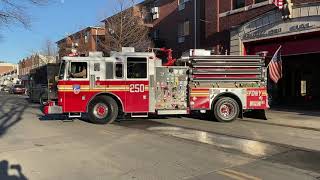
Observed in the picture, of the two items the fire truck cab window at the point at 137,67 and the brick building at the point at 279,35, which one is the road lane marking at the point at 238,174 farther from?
the brick building at the point at 279,35

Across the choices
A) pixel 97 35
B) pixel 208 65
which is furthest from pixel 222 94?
pixel 97 35

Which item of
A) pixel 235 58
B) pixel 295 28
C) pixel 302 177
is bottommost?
pixel 302 177

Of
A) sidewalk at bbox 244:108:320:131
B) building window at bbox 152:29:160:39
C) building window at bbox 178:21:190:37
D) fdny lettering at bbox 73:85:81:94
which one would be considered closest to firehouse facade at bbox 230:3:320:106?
sidewalk at bbox 244:108:320:131

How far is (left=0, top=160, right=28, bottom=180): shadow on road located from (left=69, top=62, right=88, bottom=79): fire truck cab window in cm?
825

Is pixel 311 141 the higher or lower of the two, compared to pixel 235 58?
lower

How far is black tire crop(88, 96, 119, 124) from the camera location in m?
18.6

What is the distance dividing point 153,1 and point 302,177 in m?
40.9

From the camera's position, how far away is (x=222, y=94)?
1938cm

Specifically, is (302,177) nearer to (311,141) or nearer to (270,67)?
(311,141)

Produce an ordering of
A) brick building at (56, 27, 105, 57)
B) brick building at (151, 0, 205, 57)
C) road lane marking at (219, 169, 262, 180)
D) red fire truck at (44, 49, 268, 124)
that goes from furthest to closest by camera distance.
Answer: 1. brick building at (56, 27, 105, 57)
2. brick building at (151, 0, 205, 57)
3. red fire truck at (44, 49, 268, 124)
4. road lane marking at (219, 169, 262, 180)

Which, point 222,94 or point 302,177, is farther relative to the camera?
point 222,94

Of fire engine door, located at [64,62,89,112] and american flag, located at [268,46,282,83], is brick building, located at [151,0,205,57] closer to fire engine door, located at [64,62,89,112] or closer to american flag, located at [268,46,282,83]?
american flag, located at [268,46,282,83]

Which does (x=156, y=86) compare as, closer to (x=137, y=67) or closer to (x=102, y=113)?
(x=137, y=67)

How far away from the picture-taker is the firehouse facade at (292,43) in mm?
24203
